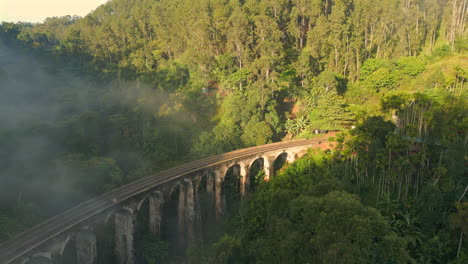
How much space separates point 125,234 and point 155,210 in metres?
4.78

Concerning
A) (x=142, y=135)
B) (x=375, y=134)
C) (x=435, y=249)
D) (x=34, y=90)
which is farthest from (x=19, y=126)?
(x=435, y=249)

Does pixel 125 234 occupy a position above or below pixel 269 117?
below

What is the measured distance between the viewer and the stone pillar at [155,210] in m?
36.6

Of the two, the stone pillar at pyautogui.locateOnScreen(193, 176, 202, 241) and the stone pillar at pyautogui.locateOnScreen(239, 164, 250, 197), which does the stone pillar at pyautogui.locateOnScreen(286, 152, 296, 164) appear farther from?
the stone pillar at pyautogui.locateOnScreen(193, 176, 202, 241)

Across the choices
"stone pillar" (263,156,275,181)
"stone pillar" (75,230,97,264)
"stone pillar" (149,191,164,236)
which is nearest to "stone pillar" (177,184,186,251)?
"stone pillar" (149,191,164,236)

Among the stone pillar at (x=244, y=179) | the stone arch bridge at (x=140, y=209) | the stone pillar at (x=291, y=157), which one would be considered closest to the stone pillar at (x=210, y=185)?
the stone arch bridge at (x=140, y=209)

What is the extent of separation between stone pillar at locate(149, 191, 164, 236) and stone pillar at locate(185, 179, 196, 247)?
13.9ft

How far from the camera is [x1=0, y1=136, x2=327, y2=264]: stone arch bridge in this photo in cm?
2599

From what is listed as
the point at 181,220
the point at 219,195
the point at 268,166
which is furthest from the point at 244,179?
the point at 181,220

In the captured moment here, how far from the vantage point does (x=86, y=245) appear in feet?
96.9

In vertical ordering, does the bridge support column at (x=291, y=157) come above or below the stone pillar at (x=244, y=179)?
above

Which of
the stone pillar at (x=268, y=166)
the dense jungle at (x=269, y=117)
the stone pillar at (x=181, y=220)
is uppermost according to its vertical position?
the dense jungle at (x=269, y=117)

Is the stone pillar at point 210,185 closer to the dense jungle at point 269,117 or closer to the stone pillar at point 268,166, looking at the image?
the dense jungle at point 269,117

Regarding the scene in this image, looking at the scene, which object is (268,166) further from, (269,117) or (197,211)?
(197,211)
